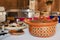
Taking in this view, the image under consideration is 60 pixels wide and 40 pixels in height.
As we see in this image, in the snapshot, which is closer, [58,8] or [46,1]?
[46,1]

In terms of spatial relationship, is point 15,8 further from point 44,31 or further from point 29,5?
point 44,31

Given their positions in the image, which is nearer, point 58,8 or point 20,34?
point 20,34

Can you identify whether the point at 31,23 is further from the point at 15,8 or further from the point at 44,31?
the point at 15,8

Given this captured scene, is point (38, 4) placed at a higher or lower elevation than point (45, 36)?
higher

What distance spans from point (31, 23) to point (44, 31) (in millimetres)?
74

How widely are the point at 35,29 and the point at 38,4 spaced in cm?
128

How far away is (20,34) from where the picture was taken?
2.33 feet

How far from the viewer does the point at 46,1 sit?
1.85 metres

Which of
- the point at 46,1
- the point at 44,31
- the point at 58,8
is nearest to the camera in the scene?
the point at 44,31

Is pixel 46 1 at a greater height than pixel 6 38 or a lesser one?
greater

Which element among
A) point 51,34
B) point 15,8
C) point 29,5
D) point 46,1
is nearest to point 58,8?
point 46,1

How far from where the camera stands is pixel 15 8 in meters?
2.06

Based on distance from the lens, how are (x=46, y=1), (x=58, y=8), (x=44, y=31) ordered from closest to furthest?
(x=44, y=31) → (x=46, y=1) → (x=58, y=8)

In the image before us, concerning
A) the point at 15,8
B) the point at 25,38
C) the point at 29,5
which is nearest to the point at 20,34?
the point at 25,38
